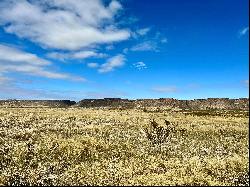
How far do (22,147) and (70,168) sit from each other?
20.0 feet

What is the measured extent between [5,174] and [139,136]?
16.8m

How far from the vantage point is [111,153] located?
23.5 meters

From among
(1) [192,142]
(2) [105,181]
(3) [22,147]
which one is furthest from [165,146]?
(2) [105,181]

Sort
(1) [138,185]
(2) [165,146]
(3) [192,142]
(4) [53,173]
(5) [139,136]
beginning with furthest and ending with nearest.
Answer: (5) [139,136] → (3) [192,142] → (2) [165,146] → (4) [53,173] → (1) [138,185]

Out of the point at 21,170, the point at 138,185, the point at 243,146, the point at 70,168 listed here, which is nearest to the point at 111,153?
the point at 70,168

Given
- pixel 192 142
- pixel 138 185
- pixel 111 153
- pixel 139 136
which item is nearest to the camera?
pixel 138 185

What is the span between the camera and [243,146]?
2822 cm

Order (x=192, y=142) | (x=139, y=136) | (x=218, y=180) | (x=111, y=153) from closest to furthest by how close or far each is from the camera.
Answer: (x=218, y=180), (x=111, y=153), (x=192, y=142), (x=139, y=136)

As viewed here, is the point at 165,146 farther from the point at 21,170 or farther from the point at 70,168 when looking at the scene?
the point at 21,170

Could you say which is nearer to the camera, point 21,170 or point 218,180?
point 218,180

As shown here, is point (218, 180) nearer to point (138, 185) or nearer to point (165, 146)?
point (138, 185)

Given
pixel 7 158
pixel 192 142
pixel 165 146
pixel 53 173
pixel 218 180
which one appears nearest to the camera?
pixel 218 180

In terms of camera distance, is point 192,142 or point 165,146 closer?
point 165,146

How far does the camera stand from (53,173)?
18156mm
